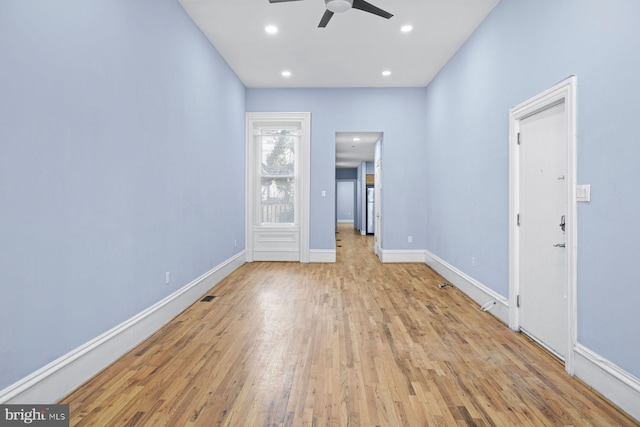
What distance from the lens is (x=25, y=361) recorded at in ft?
5.52

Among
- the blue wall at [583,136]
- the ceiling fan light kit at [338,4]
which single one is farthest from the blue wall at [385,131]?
the ceiling fan light kit at [338,4]

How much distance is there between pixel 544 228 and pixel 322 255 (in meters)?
3.95

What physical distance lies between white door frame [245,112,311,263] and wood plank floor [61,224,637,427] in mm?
2467

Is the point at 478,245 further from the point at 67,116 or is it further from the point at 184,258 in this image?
the point at 67,116

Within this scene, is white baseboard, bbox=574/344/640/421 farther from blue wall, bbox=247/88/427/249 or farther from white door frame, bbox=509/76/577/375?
blue wall, bbox=247/88/427/249

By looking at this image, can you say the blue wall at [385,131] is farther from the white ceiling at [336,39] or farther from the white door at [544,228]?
the white door at [544,228]

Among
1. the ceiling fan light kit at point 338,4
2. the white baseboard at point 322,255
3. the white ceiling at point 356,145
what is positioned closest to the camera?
the ceiling fan light kit at point 338,4

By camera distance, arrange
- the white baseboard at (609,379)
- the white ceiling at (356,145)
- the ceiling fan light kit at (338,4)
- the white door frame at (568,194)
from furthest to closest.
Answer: the white ceiling at (356,145)
the ceiling fan light kit at (338,4)
the white door frame at (568,194)
the white baseboard at (609,379)

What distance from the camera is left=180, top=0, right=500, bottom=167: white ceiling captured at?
3531mm

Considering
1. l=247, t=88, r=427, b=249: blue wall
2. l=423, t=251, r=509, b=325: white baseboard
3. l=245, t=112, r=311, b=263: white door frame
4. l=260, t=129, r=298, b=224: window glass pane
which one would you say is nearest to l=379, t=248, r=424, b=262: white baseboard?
l=247, t=88, r=427, b=249: blue wall

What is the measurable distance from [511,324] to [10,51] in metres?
3.97

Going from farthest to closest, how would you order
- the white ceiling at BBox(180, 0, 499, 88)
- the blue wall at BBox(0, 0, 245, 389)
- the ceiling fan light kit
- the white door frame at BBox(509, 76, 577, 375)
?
the white ceiling at BBox(180, 0, 499, 88), the ceiling fan light kit, the white door frame at BBox(509, 76, 577, 375), the blue wall at BBox(0, 0, 245, 389)

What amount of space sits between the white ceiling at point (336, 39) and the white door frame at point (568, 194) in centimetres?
145

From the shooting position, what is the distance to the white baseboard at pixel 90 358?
1692 mm
